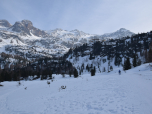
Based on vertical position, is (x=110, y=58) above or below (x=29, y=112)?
above

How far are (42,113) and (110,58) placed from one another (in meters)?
206

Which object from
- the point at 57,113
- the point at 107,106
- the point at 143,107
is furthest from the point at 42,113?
the point at 143,107

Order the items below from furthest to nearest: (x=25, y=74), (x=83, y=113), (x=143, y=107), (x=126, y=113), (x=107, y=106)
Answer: (x=25, y=74) → (x=107, y=106) → (x=83, y=113) → (x=143, y=107) → (x=126, y=113)

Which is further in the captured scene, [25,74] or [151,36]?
[151,36]

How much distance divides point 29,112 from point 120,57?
20184 centimetres

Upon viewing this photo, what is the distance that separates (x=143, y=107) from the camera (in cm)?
773

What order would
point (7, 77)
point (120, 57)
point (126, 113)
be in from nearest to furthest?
point (126, 113) < point (7, 77) < point (120, 57)

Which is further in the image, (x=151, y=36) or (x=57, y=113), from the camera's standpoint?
(x=151, y=36)

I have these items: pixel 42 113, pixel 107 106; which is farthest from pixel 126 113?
pixel 42 113

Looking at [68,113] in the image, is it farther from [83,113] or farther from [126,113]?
[126,113]

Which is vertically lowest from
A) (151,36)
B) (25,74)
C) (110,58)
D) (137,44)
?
(25,74)

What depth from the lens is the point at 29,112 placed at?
10.4m

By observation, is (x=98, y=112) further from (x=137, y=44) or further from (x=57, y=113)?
(x=137, y=44)

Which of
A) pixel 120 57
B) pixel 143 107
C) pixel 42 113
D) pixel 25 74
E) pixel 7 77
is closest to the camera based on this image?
pixel 143 107
